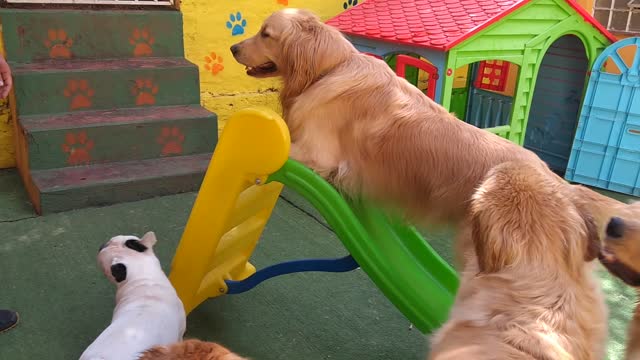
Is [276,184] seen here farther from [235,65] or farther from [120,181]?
[235,65]

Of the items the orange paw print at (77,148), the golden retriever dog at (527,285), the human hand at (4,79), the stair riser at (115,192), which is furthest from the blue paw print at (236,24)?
the golden retriever dog at (527,285)

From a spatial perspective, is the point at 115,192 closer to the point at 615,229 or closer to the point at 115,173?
the point at 115,173

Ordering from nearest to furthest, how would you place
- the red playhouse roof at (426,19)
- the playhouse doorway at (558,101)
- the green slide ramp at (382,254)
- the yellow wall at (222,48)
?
the green slide ramp at (382,254) < the red playhouse roof at (426,19) < the yellow wall at (222,48) < the playhouse doorway at (558,101)

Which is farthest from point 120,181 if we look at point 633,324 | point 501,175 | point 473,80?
point 473,80

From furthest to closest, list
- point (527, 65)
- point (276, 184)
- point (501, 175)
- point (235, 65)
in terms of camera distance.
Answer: point (235, 65) < point (527, 65) < point (276, 184) < point (501, 175)

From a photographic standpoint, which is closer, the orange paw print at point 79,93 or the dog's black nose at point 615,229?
the dog's black nose at point 615,229

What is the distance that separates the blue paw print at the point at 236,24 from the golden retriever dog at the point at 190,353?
3859 mm

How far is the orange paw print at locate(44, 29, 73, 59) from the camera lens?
13.7ft

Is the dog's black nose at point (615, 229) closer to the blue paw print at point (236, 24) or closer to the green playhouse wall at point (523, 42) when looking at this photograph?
the green playhouse wall at point (523, 42)

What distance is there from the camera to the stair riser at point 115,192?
3.67m

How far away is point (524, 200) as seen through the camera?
1.54 meters

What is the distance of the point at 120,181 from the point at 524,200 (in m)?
3.05

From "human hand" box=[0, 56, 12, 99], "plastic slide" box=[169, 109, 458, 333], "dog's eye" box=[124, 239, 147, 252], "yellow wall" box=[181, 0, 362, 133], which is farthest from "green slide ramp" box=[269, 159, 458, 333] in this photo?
"yellow wall" box=[181, 0, 362, 133]

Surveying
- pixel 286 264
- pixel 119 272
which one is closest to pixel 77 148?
pixel 119 272
